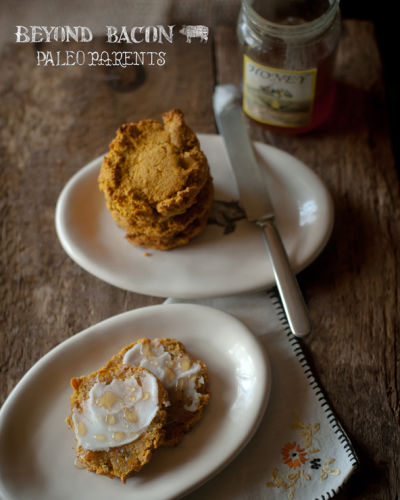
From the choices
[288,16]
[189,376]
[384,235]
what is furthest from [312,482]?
[288,16]

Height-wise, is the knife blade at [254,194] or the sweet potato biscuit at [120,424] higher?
the knife blade at [254,194]

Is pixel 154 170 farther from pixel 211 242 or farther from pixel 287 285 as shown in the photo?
pixel 287 285

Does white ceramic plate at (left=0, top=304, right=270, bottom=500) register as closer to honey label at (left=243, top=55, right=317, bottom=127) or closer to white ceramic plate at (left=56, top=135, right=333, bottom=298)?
white ceramic plate at (left=56, top=135, right=333, bottom=298)

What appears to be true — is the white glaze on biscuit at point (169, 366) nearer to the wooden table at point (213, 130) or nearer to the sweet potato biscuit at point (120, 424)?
the sweet potato biscuit at point (120, 424)

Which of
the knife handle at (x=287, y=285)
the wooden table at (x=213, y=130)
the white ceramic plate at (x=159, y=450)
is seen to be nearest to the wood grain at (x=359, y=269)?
the wooden table at (x=213, y=130)

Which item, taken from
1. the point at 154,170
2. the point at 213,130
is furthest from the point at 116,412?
the point at 213,130

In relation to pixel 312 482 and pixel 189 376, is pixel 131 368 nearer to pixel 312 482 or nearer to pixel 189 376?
pixel 189 376

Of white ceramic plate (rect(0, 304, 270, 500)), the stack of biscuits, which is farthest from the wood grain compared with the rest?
the stack of biscuits
